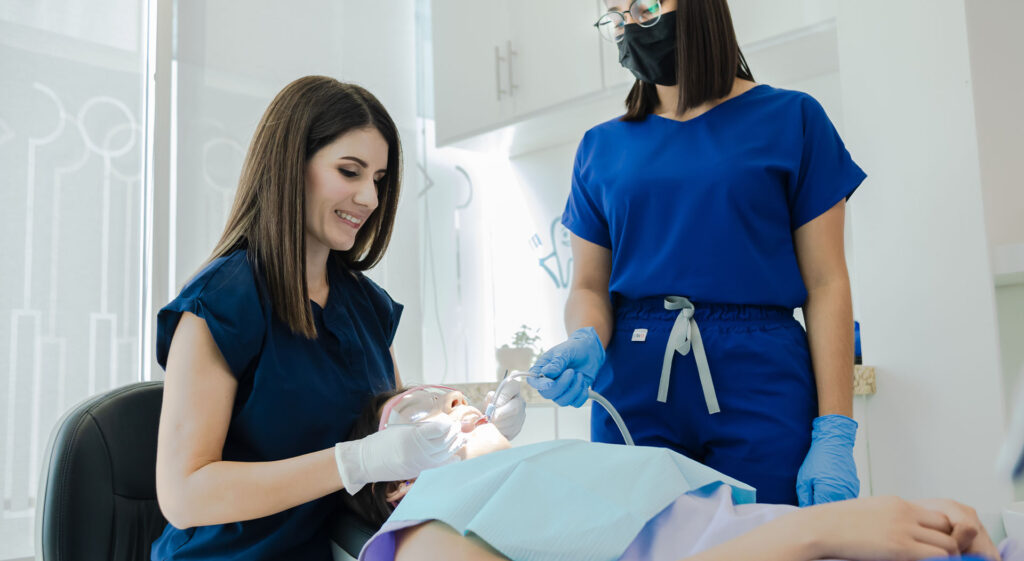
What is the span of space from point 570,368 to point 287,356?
452mm

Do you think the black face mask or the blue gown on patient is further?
the black face mask

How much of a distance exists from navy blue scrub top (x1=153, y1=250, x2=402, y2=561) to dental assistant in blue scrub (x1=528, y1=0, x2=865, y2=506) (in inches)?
14.2

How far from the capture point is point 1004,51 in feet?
6.68

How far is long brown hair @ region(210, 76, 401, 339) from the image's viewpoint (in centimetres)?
128

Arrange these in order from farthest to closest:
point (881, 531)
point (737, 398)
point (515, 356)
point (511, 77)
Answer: point (511, 77) < point (515, 356) < point (737, 398) < point (881, 531)

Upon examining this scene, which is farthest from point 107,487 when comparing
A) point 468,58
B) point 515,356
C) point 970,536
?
point 468,58

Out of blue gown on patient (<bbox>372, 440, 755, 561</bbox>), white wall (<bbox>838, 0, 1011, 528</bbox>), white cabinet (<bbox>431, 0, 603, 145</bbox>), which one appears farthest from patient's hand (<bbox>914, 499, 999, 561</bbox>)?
white cabinet (<bbox>431, 0, 603, 145</bbox>)

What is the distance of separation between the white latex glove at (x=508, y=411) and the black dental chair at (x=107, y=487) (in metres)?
0.27

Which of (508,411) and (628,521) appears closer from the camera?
(628,521)

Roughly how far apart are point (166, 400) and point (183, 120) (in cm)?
149

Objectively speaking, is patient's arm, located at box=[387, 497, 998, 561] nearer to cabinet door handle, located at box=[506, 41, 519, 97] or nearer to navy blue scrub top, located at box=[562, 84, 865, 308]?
navy blue scrub top, located at box=[562, 84, 865, 308]

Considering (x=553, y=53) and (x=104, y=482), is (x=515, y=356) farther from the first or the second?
(x=104, y=482)

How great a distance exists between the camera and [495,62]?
3193 millimetres

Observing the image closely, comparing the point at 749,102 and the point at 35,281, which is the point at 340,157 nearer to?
the point at 749,102
